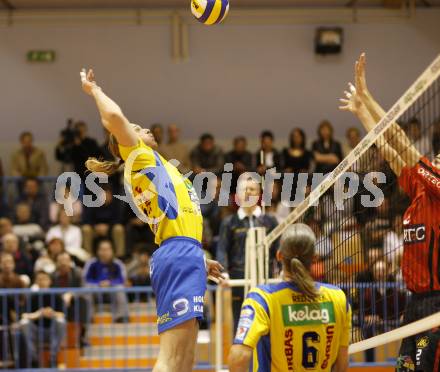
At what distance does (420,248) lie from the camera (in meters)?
6.00

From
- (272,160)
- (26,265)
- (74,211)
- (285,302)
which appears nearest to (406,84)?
(272,160)

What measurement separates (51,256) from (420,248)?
954cm

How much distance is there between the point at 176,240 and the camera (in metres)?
5.87

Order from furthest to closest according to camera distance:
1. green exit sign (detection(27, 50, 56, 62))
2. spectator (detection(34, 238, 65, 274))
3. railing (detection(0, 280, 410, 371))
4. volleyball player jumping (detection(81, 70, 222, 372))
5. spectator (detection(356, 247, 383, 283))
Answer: green exit sign (detection(27, 50, 56, 62))
spectator (detection(34, 238, 65, 274))
railing (detection(0, 280, 410, 371))
spectator (detection(356, 247, 383, 283))
volleyball player jumping (detection(81, 70, 222, 372))

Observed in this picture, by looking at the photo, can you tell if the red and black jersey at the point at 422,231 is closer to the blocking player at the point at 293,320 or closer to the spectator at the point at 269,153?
the blocking player at the point at 293,320

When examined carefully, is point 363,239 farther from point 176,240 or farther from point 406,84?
point 406,84

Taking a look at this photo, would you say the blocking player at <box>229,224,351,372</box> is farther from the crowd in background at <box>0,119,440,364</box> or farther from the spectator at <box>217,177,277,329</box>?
the crowd in background at <box>0,119,440,364</box>

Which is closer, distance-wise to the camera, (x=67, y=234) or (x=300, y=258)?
(x=300, y=258)

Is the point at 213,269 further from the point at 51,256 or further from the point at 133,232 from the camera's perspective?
the point at 133,232

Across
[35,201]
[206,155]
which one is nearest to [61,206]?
[35,201]

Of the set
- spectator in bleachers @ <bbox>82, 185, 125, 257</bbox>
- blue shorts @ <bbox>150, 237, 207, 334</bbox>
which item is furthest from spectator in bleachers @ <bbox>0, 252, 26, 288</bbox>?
blue shorts @ <bbox>150, 237, 207, 334</bbox>

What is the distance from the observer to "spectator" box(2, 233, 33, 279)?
14.3m

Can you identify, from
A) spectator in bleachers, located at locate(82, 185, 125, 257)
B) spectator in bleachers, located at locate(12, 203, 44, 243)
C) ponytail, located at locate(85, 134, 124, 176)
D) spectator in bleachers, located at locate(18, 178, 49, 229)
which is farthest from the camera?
spectator in bleachers, located at locate(18, 178, 49, 229)

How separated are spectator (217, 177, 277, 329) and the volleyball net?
746 mm
